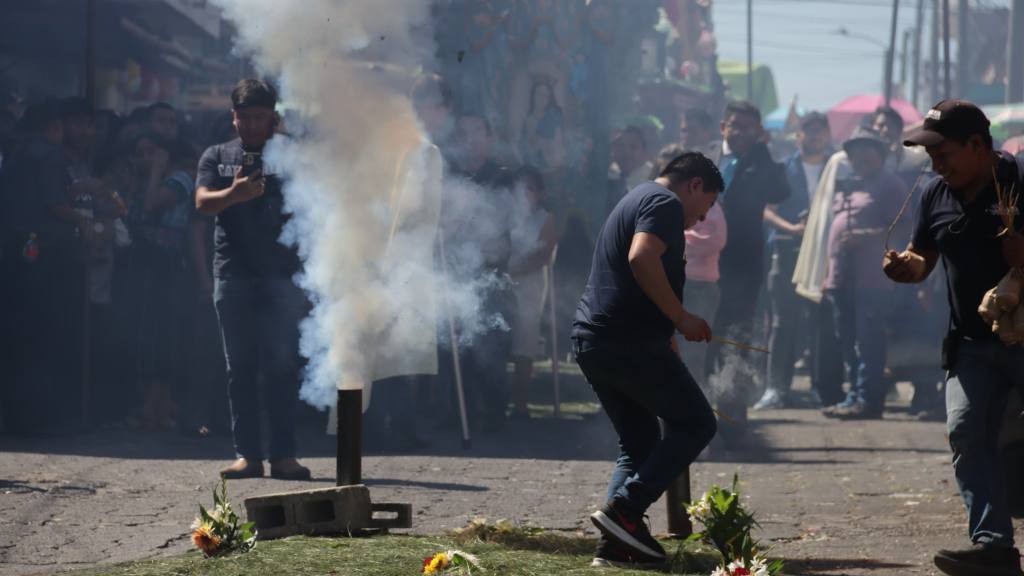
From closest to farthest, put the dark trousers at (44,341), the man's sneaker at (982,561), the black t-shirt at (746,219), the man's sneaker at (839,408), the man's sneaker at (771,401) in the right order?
1. the man's sneaker at (982,561)
2. the dark trousers at (44,341)
3. the black t-shirt at (746,219)
4. the man's sneaker at (839,408)
5. the man's sneaker at (771,401)

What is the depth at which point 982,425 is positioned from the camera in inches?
238

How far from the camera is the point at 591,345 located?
647 cm

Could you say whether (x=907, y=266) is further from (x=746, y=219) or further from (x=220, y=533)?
(x=746, y=219)

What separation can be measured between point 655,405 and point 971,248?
1.38m

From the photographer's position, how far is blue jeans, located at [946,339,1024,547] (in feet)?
19.6

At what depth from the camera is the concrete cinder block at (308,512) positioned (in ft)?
22.1

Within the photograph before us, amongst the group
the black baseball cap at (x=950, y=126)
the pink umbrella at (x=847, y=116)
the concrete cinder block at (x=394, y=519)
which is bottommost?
the concrete cinder block at (x=394, y=519)

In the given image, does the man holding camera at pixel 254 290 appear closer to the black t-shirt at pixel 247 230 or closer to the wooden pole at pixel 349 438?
the black t-shirt at pixel 247 230

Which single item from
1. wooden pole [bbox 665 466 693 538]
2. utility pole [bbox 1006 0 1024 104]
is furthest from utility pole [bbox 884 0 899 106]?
wooden pole [bbox 665 466 693 538]

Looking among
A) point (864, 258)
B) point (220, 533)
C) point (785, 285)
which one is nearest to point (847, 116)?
point (785, 285)

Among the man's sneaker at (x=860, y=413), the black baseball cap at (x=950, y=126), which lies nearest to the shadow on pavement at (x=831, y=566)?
the black baseball cap at (x=950, y=126)

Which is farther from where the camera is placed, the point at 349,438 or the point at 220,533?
the point at 349,438

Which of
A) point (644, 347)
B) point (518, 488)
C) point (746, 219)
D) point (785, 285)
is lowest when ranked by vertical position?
point (518, 488)

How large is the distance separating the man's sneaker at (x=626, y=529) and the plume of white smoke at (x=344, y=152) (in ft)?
10.8
